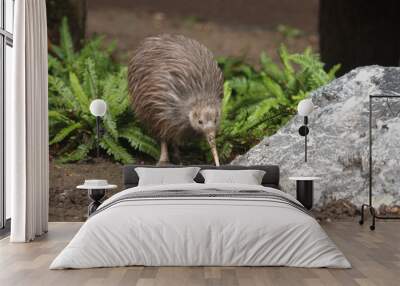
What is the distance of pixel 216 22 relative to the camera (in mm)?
7090

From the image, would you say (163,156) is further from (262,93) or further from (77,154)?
(262,93)

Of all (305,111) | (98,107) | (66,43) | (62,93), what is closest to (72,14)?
(66,43)

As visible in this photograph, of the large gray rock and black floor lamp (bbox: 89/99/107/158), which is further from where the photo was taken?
the large gray rock

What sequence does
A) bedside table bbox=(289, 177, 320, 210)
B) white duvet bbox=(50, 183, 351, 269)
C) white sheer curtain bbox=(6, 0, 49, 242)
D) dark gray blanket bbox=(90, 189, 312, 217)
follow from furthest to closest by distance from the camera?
bedside table bbox=(289, 177, 320, 210) → white sheer curtain bbox=(6, 0, 49, 242) → dark gray blanket bbox=(90, 189, 312, 217) → white duvet bbox=(50, 183, 351, 269)

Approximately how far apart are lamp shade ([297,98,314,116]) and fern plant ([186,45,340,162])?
39 centimetres

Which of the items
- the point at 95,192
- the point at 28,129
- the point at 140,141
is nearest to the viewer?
the point at 28,129

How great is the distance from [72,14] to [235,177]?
2809 mm

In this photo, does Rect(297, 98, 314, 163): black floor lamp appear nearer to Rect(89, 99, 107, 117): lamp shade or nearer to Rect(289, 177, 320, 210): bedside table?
Rect(289, 177, 320, 210): bedside table

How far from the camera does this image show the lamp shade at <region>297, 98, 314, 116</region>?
6.51 meters

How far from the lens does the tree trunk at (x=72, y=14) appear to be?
705cm

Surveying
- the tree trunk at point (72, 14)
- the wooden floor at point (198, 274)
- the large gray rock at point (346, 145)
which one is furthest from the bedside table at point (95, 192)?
the tree trunk at point (72, 14)

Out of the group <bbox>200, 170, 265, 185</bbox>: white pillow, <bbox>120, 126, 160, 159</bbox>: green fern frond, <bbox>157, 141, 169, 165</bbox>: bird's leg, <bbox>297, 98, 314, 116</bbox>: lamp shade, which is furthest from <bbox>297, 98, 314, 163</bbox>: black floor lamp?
<bbox>120, 126, 160, 159</bbox>: green fern frond

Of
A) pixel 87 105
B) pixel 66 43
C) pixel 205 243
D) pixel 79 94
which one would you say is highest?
pixel 66 43

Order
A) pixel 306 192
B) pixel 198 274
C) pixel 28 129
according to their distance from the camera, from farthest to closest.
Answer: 1. pixel 306 192
2. pixel 28 129
3. pixel 198 274
